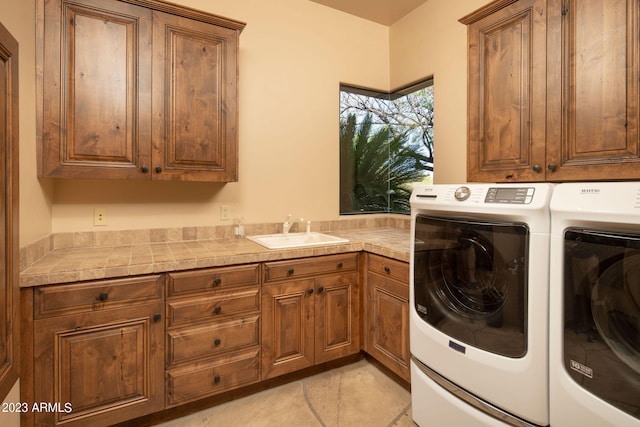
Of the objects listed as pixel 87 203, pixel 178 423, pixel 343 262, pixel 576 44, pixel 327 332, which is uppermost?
pixel 576 44

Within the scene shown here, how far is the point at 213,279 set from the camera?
1887 millimetres

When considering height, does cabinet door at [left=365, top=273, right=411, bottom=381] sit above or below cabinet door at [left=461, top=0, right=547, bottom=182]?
below

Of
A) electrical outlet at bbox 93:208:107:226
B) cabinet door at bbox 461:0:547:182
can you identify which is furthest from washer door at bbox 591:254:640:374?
electrical outlet at bbox 93:208:107:226

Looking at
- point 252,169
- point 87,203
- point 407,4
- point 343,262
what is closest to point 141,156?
point 87,203

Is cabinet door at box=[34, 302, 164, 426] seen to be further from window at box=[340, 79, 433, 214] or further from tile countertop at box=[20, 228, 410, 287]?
window at box=[340, 79, 433, 214]

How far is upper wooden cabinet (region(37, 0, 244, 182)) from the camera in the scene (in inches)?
69.2

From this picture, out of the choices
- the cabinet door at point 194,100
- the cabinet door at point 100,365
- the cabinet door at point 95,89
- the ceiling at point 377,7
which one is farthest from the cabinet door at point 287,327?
the ceiling at point 377,7

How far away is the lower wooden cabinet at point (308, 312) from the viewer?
2080 millimetres

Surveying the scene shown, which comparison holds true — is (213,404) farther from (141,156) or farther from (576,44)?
(576,44)

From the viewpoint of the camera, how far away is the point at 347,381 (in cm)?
230

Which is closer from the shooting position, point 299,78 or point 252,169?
point 252,169

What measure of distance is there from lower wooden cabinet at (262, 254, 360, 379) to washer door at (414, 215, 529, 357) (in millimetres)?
650

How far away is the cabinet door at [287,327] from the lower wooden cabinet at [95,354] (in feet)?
1.92

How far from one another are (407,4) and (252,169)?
6.34ft
